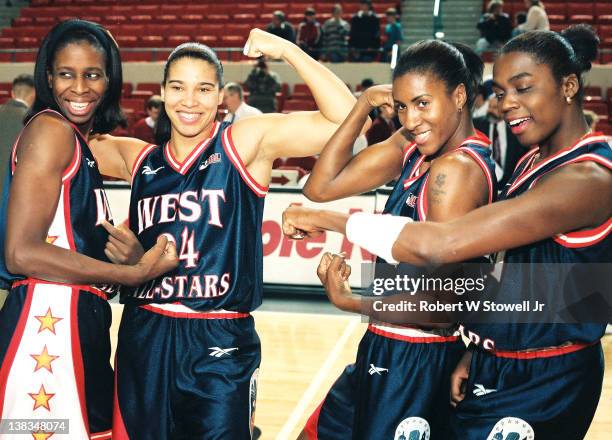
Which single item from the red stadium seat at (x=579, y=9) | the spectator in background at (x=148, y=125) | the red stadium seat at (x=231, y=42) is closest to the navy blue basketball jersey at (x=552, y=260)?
the spectator in background at (x=148, y=125)

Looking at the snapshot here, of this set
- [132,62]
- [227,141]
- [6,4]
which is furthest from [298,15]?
[227,141]

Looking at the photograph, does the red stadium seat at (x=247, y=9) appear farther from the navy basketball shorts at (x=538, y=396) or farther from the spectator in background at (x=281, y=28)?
the navy basketball shorts at (x=538, y=396)

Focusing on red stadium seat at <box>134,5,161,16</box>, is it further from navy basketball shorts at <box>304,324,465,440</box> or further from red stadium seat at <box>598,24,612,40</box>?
navy basketball shorts at <box>304,324,465,440</box>

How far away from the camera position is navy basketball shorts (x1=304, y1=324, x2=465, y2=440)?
107 inches

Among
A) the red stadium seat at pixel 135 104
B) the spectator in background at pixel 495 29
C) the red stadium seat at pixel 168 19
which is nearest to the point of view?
the spectator in background at pixel 495 29

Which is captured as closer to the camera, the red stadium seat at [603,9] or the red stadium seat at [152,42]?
the red stadium seat at [603,9]

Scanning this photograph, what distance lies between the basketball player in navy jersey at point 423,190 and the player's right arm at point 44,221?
81 centimetres

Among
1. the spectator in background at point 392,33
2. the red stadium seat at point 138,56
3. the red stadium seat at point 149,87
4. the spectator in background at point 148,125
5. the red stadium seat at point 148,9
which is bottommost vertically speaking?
the spectator in background at point 148,125

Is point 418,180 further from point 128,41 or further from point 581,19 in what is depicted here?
point 128,41

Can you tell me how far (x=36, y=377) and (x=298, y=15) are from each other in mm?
15256

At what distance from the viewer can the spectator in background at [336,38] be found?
48.5ft

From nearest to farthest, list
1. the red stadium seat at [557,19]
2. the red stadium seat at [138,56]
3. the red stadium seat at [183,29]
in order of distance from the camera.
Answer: the red stadium seat at [557,19] < the red stadium seat at [138,56] < the red stadium seat at [183,29]

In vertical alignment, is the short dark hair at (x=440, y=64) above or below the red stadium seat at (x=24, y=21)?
below

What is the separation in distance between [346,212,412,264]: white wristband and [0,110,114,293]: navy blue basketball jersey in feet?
3.23
